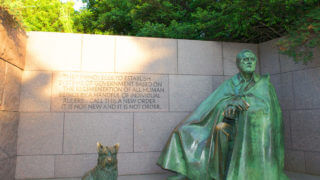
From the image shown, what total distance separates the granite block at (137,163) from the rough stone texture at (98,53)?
2.02m

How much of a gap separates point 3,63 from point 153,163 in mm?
3647

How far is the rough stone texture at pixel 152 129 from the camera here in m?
6.34

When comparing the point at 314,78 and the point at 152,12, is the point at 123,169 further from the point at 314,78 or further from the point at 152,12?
the point at 152,12

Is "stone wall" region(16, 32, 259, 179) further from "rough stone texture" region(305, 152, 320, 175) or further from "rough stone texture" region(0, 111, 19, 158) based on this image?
"rough stone texture" region(305, 152, 320, 175)

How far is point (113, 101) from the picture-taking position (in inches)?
250

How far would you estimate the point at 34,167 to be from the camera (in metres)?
5.78

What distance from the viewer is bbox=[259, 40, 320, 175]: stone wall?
6016 millimetres

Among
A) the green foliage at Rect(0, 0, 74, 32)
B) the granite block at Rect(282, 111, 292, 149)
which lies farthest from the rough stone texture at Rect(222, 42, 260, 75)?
the green foliage at Rect(0, 0, 74, 32)

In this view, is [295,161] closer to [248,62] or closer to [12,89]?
[248,62]

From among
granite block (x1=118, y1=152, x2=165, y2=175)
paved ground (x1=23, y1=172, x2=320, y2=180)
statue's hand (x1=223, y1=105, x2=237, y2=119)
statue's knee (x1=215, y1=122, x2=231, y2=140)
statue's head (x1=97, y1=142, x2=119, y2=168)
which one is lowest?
paved ground (x1=23, y1=172, x2=320, y2=180)

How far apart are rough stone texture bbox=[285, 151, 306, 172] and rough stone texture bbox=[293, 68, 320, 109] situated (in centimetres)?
107

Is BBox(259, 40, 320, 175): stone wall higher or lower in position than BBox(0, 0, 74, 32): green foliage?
lower

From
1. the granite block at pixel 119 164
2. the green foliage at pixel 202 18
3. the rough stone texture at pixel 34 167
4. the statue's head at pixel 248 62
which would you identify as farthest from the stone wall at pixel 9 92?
the green foliage at pixel 202 18

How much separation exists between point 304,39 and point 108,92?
4.35m
